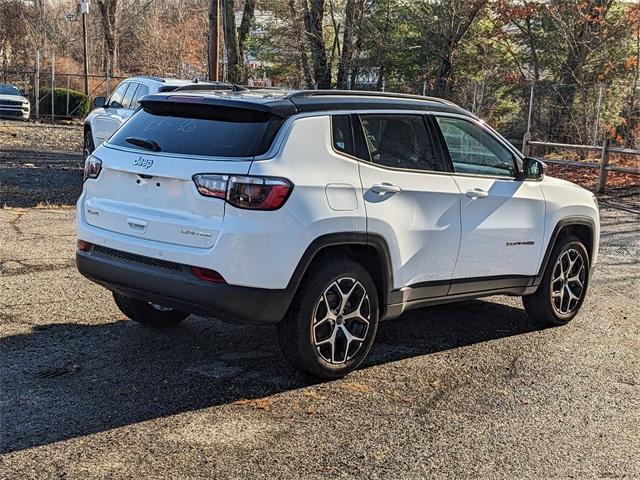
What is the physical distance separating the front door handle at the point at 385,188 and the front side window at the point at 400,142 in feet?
0.59

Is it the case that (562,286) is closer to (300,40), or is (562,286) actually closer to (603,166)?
(603,166)

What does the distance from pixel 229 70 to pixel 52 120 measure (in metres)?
11.6

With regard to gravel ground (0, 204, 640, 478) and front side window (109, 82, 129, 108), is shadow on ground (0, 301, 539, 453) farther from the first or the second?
front side window (109, 82, 129, 108)

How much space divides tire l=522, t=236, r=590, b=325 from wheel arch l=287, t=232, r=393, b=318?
6.19ft

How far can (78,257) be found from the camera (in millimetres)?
5539

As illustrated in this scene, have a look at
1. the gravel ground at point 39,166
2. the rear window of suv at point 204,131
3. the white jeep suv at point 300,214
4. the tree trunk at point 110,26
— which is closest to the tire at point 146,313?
the white jeep suv at point 300,214

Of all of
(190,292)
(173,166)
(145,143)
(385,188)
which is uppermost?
(145,143)

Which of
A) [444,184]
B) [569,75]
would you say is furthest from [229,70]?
[444,184]

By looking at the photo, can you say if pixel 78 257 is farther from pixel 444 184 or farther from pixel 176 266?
pixel 444 184

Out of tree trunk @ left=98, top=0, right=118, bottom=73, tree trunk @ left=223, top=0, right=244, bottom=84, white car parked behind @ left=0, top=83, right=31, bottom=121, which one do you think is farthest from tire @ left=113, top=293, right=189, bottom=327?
tree trunk @ left=98, top=0, right=118, bottom=73

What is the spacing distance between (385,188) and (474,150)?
1.36 m

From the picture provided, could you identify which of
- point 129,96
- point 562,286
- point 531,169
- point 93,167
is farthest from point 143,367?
point 129,96

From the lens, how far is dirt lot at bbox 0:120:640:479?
13.5 ft

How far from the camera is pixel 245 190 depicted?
15.6ft
